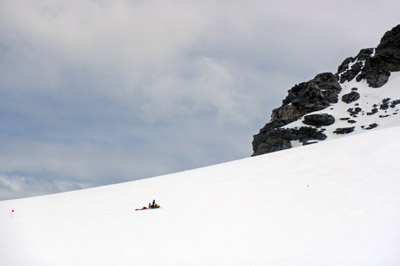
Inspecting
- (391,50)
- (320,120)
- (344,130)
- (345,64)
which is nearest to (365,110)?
(344,130)

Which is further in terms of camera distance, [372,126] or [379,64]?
[379,64]

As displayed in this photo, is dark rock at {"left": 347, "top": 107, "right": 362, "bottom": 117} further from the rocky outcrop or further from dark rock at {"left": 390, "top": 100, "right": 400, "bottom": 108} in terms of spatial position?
dark rock at {"left": 390, "top": 100, "right": 400, "bottom": 108}

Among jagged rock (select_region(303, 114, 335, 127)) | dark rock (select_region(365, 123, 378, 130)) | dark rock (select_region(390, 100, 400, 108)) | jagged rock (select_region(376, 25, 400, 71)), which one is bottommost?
dark rock (select_region(365, 123, 378, 130))

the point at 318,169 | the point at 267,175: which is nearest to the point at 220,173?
the point at 267,175

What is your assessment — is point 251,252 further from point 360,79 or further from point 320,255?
point 360,79

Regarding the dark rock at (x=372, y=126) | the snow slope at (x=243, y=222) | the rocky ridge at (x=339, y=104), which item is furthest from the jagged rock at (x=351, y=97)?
the snow slope at (x=243, y=222)

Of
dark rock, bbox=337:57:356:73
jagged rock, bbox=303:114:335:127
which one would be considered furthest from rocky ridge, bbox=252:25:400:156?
dark rock, bbox=337:57:356:73

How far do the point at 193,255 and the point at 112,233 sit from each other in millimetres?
3940

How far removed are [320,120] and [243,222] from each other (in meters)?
90.6

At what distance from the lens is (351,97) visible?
105500mm

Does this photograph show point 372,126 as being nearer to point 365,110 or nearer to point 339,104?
point 365,110

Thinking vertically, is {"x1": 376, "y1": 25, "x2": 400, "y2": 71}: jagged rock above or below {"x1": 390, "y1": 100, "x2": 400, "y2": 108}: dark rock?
above

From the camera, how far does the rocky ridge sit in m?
92.6

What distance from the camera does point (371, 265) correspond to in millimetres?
7727
